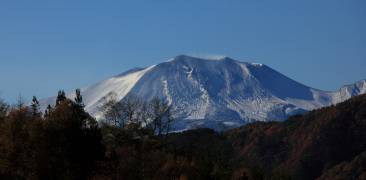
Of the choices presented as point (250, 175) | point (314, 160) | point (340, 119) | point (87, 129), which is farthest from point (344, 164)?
point (87, 129)

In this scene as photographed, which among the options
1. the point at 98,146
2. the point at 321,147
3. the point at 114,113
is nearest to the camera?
the point at 98,146

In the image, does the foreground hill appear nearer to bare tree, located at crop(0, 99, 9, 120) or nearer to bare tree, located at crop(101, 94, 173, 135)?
bare tree, located at crop(101, 94, 173, 135)

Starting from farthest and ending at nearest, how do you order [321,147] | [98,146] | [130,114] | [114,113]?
[321,147] < [114,113] < [130,114] < [98,146]

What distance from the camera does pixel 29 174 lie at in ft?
172

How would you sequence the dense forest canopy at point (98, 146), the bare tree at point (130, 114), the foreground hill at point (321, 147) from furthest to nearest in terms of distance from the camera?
1. the foreground hill at point (321, 147)
2. the bare tree at point (130, 114)
3. the dense forest canopy at point (98, 146)

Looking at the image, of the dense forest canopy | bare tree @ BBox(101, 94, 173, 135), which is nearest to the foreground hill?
the dense forest canopy

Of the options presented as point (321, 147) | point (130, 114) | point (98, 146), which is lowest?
point (98, 146)

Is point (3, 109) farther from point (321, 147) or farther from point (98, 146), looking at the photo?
point (321, 147)

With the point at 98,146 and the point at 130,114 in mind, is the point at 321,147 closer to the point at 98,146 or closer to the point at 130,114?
the point at 130,114

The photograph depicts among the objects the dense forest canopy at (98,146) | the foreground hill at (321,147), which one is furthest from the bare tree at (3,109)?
Result: the foreground hill at (321,147)

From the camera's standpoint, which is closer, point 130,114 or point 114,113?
point 130,114

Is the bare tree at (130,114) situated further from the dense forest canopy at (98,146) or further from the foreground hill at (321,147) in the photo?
the foreground hill at (321,147)

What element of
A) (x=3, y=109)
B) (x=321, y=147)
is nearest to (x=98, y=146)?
(x=3, y=109)

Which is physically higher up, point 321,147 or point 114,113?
point 321,147
